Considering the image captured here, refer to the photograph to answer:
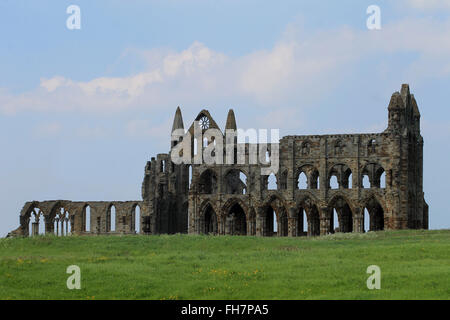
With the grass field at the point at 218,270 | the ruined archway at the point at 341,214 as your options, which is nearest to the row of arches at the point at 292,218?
the ruined archway at the point at 341,214

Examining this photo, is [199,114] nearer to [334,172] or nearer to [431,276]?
[334,172]

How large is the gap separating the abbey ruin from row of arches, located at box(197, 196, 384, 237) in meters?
0.10

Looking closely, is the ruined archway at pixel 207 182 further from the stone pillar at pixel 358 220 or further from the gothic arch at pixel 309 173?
the stone pillar at pixel 358 220

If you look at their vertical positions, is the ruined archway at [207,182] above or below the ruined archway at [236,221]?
above

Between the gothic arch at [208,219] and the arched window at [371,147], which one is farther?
the gothic arch at [208,219]

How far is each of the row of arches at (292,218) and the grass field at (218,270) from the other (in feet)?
86.5

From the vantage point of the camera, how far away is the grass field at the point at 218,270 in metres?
33.5

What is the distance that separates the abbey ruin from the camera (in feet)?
263

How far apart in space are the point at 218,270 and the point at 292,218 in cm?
4512

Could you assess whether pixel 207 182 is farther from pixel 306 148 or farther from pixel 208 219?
pixel 306 148

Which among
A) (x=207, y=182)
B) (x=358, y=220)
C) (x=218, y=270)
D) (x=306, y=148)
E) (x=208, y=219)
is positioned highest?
(x=306, y=148)

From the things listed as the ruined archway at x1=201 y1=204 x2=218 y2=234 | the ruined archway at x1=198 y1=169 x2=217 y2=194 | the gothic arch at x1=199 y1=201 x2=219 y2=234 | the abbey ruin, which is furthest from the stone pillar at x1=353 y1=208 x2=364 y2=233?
the ruined archway at x1=198 y1=169 x2=217 y2=194

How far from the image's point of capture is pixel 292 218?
8350 centimetres

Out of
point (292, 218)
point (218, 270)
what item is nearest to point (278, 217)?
point (292, 218)
